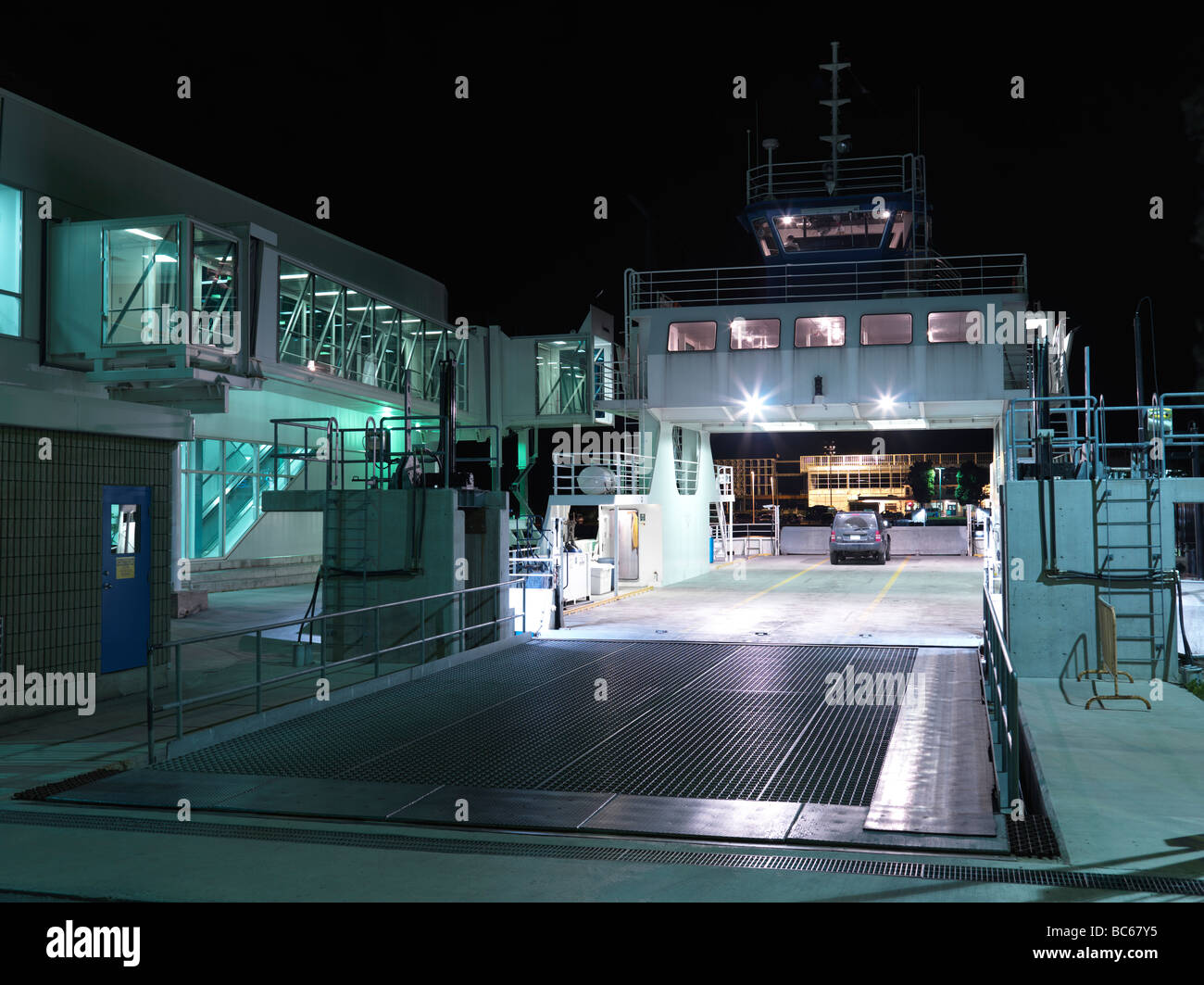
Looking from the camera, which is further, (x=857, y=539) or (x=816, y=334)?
(x=857, y=539)

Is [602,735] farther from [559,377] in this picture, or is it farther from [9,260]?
[559,377]

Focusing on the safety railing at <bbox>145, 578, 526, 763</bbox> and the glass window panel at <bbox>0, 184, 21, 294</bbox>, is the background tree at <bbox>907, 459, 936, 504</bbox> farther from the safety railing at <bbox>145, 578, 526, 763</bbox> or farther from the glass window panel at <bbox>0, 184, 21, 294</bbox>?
the glass window panel at <bbox>0, 184, 21, 294</bbox>

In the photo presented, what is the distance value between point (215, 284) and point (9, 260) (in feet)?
10.8

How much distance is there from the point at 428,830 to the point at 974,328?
2107 centimetres

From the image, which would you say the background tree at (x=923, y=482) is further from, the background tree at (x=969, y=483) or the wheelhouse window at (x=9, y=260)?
the wheelhouse window at (x=9, y=260)

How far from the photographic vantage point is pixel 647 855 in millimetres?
6070

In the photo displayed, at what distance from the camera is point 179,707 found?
8531 mm

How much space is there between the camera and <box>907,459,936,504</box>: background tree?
233ft

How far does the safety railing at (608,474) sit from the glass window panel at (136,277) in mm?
8723

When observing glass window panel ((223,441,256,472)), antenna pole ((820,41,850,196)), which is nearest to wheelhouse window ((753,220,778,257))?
antenna pole ((820,41,850,196))

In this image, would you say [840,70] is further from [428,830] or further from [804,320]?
[428,830]

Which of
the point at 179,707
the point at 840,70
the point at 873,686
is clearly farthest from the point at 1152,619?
the point at 840,70

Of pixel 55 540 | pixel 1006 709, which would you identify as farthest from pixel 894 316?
pixel 55 540

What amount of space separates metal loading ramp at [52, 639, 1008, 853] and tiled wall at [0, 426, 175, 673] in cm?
265
